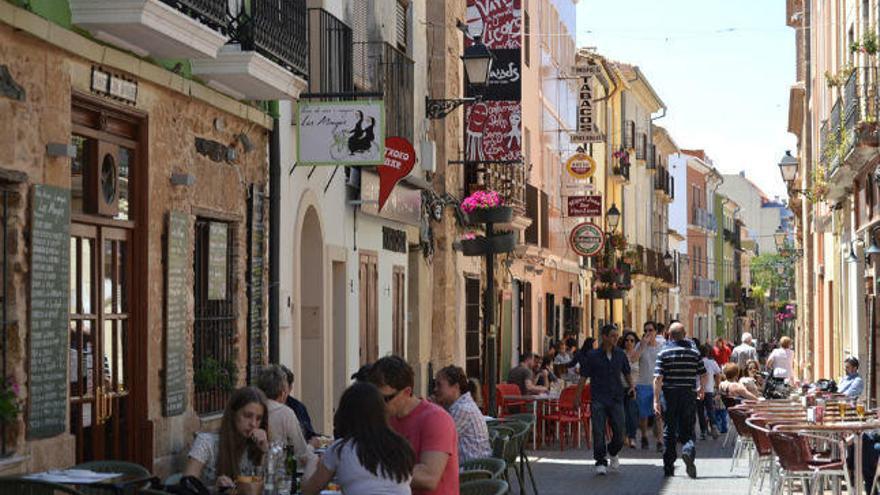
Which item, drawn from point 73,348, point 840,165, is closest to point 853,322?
point 840,165

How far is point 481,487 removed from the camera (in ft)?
33.3

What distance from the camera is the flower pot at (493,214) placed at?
78.6 feet

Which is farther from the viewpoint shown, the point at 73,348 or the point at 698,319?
the point at 698,319

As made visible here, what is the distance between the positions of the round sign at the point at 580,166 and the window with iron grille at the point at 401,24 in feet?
53.2

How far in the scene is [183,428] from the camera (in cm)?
1367

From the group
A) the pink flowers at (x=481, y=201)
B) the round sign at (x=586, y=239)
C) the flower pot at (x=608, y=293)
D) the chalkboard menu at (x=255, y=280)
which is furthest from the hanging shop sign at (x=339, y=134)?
the flower pot at (x=608, y=293)

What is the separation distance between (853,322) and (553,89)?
15.1 metres

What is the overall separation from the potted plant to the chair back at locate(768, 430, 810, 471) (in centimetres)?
987

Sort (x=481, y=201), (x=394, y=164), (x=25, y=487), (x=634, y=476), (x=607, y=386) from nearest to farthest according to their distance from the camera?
(x=25, y=487) → (x=634, y=476) → (x=394, y=164) → (x=607, y=386) → (x=481, y=201)

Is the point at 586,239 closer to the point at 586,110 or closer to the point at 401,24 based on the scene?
the point at 586,110

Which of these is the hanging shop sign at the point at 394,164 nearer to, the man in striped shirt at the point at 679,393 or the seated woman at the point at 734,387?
the man in striped shirt at the point at 679,393

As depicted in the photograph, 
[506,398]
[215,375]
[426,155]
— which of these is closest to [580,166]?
[426,155]

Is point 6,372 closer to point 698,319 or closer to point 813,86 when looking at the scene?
point 813,86

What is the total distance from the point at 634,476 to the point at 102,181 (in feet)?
32.1
